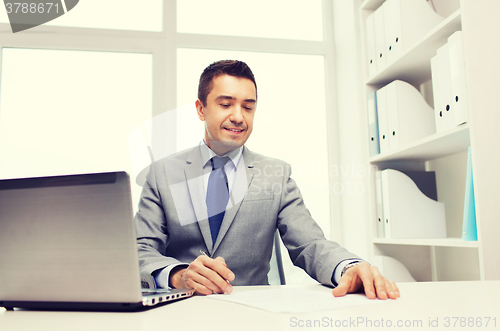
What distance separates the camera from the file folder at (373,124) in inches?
69.0

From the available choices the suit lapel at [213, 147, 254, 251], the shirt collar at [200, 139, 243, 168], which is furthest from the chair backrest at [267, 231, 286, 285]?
the shirt collar at [200, 139, 243, 168]

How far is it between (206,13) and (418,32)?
1.37 metres

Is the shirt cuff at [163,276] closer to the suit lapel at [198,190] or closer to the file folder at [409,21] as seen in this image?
the suit lapel at [198,190]

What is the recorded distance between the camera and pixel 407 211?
5.29 ft

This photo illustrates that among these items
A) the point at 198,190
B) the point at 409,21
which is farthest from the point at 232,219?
the point at 409,21

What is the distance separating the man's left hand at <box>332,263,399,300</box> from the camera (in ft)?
2.18

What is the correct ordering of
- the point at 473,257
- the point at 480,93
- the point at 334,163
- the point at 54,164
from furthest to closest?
the point at 334,163 → the point at 54,164 → the point at 473,257 → the point at 480,93

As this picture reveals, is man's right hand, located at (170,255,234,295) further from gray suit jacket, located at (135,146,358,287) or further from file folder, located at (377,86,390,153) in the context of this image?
file folder, located at (377,86,390,153)

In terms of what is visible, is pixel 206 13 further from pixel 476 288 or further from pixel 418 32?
pixel 476 288


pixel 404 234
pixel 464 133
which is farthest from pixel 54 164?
pixel 464 133

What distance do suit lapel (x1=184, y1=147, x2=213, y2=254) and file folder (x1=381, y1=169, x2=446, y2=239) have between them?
0.82 meters

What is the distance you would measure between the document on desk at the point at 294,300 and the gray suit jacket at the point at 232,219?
44 cm

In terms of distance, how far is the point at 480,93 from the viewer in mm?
1153

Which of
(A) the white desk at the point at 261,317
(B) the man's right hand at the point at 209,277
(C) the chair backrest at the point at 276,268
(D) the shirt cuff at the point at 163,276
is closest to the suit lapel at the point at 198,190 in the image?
(C) the chair backrest at the point at 276,268
